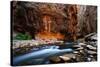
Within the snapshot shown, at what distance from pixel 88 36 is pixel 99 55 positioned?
26 cm

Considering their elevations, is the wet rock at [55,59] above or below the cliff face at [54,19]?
below

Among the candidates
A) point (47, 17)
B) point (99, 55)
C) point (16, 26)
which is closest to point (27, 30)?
point (16, 26)

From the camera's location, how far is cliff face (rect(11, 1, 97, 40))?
207 centimetres

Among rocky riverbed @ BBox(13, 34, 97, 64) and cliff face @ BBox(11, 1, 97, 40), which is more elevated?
cliff face @ BBox(11, 1, 97, 40)

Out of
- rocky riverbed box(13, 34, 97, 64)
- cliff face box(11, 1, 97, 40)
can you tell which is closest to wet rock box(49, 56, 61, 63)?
rocky riverbed box(13, 34, 97, 64)

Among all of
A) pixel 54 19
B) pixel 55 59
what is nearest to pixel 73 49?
pixel 55 59

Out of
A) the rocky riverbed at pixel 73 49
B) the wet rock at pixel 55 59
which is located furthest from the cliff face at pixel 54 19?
the wet rock at pixel 55 59

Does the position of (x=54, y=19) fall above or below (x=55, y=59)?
above

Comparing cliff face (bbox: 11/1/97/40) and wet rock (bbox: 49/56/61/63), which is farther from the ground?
cliff face (bbox: 11/1/97/40)

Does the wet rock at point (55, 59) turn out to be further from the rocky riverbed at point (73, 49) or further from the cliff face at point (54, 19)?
the cliff face at point (54, 19)

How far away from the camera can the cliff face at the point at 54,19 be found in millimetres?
2068

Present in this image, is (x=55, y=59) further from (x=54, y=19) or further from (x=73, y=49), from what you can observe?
(x=54, y=19)

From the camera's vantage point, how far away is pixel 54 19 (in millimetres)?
2186

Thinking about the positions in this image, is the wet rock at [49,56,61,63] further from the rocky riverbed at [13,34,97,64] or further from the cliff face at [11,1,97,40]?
the cliff face at [11,1,97,40]
